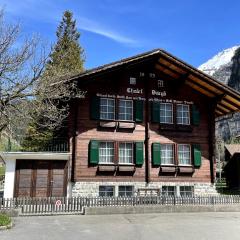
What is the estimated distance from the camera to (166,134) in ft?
84.7

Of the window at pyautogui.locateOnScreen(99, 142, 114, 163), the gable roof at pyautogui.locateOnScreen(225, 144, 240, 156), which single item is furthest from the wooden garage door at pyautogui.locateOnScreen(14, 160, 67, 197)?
the gable roof at pyautogui.locateOnScreen(225, 144, 240, 156)

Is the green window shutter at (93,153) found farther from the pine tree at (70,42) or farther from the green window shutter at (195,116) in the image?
the pine tree at (70,42)

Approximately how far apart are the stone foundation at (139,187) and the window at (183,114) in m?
4.22

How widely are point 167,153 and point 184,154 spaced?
1.26 m

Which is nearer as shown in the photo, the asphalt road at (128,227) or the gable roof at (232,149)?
the asphalt road at (128,227)

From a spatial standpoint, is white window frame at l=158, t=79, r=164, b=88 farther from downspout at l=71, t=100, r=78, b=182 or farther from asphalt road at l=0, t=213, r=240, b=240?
asphalt road at l=0, t=213, r=240, b=240

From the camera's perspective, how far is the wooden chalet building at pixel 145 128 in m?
23.8

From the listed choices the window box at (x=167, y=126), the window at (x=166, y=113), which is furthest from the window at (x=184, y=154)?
the window at (x=166, y=113)

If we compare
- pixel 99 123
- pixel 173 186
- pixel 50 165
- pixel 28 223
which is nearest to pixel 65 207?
pixel 28 223

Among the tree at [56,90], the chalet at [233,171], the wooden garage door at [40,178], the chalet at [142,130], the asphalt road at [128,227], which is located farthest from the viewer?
the chalet at [233,171]

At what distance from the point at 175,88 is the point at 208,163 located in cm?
567

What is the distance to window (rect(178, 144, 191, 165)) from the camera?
85.3ft

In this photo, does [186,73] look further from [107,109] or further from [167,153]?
[107,109]

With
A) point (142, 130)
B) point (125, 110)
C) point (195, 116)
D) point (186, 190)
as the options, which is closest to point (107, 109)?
point (125, 110)
